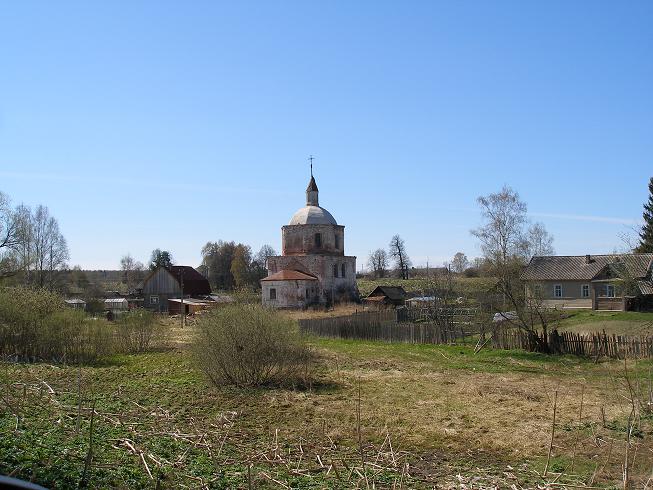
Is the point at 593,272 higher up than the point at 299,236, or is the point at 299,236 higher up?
the point at 299,236

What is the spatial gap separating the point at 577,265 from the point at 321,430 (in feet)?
127

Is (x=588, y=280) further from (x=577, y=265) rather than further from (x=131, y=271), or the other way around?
(x=131, y=271)

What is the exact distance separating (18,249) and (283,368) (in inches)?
1420

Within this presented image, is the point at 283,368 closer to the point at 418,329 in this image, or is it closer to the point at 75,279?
the point at 418,329

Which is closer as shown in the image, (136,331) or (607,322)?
(136,331)

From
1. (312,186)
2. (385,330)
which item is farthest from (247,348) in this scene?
(312,186)

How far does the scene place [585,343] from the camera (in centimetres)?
2239

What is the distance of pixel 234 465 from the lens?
766cm

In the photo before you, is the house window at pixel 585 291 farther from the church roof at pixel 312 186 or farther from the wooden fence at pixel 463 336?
the church roof at pixel 312 186

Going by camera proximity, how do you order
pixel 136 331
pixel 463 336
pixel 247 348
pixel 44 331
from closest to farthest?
pixel 247 348, pixel 44 331, pixel 136 331, pixel 463 336

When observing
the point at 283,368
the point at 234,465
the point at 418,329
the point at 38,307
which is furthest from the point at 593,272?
the point at 234,465

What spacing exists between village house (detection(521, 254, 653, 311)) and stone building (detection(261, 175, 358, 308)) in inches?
625

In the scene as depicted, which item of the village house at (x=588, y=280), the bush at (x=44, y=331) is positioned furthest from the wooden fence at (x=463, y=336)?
the village house at (x=588, y=280)

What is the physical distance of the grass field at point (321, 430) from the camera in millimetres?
7137
